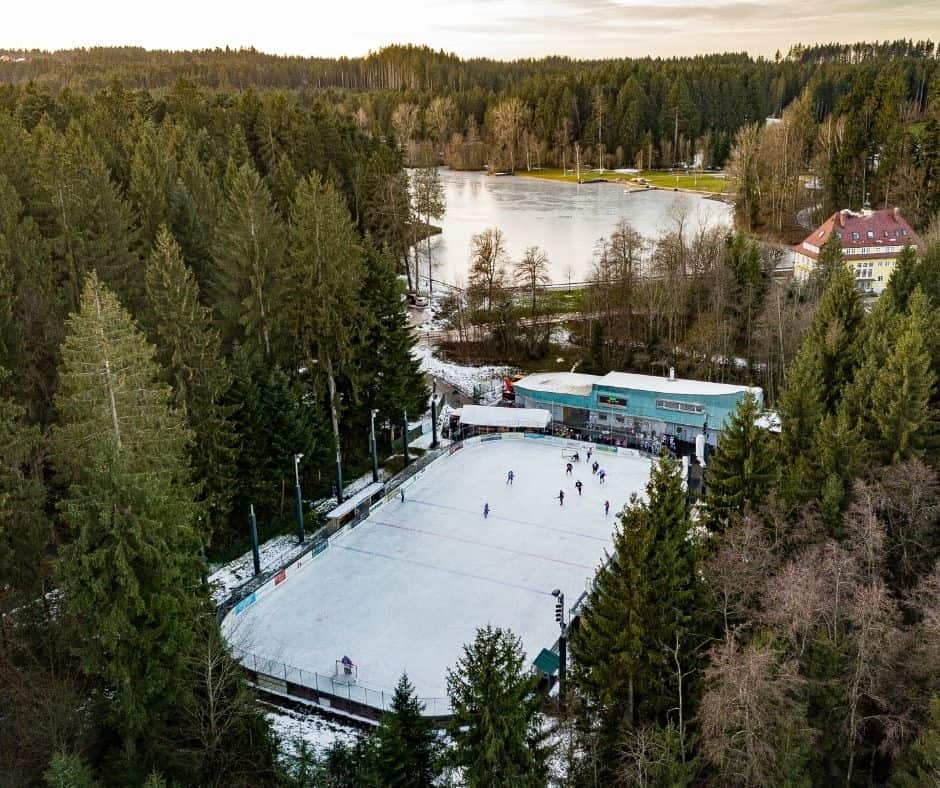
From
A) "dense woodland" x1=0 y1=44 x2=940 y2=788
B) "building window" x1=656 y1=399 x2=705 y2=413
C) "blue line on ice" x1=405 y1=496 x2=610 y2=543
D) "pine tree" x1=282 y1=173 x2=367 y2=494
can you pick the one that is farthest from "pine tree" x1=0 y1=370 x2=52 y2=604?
"building window" x1=656 y1=399 x2=705 y2=413

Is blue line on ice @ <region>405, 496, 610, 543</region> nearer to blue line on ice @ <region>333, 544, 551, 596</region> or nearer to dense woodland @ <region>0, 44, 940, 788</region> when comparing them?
blue line on ice @ <region>333, 544, 551, 596</region>

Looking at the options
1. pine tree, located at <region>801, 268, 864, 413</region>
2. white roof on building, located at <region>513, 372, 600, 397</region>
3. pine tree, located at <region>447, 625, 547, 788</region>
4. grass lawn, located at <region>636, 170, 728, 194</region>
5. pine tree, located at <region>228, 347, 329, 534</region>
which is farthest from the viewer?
grass lawn, located at <region>636, 170, 728, 194</region>

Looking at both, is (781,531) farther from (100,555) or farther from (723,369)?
(723,369)

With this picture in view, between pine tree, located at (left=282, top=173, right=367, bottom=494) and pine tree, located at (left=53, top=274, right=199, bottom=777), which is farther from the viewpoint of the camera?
pine tree, located at (left=282, top=173, right=367, bottom=494)

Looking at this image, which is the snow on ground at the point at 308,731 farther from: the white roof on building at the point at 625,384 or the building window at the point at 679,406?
the white roof on building at the point at 625,384

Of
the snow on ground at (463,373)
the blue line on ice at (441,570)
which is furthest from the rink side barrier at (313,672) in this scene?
the snow on ground at (463,373)

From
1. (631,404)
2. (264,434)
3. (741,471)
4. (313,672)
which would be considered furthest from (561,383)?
(313,672)
